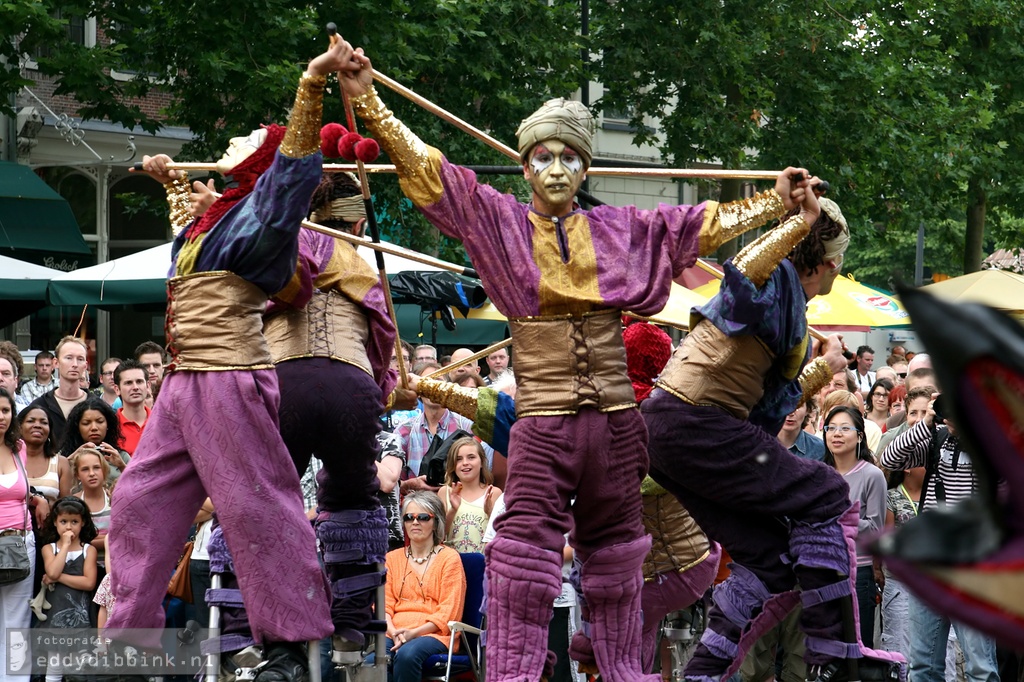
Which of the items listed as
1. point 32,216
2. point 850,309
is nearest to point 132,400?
point 32,216

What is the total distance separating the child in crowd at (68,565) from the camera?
7098 millimetres

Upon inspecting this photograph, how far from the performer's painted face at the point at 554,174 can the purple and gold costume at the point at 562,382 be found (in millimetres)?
53

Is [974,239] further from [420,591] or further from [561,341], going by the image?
[561,341]

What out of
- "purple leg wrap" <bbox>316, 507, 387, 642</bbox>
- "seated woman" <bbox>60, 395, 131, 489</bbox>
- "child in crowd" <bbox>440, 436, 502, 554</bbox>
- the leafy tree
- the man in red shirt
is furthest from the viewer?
the leafy tree

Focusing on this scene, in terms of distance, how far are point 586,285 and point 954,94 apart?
16949mm

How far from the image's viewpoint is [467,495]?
25.5 ft

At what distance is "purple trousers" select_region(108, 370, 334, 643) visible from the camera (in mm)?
4426

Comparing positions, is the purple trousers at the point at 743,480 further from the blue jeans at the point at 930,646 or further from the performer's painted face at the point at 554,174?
the blue jeans at the point at 930,646

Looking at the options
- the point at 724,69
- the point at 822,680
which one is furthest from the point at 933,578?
the point at 724,69

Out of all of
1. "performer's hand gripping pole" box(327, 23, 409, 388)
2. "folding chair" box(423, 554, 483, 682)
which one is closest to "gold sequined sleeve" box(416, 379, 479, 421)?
"performer's hand gripping pole" box(327, 23, 409, 388)

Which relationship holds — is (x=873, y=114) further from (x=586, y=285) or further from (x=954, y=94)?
(x=586, y=285)

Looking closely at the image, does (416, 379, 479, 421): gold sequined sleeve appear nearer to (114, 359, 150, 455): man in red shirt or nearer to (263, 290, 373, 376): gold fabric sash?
(263, 290, 373, 376): gold fabric sash

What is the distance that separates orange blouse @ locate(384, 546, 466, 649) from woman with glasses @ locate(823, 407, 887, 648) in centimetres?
210

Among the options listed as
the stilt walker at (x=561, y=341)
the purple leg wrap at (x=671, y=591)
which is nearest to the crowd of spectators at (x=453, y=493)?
the purple leg wrap at (x=671, y=591)
